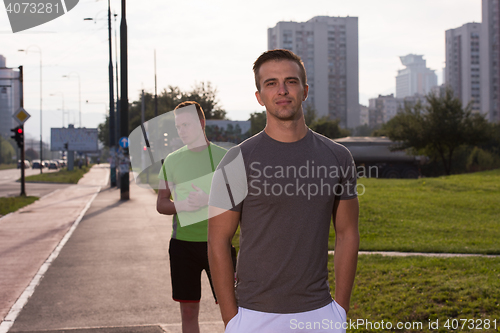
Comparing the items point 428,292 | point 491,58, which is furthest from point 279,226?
point 491,58

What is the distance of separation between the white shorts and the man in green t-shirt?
146 centimetres

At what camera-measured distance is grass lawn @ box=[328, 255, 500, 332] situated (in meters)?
4.92

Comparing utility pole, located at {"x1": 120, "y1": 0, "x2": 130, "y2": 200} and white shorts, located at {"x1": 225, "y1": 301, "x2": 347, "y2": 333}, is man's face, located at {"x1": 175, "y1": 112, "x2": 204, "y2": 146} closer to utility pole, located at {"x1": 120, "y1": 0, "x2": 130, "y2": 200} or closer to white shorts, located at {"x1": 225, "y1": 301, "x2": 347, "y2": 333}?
white shorts, located at {"x1": 225, "y1": 301, "x2": 347, "y2": 333}

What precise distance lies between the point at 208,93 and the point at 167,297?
42.9 meters

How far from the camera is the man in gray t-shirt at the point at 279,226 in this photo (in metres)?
2.25

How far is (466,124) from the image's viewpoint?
125 ft

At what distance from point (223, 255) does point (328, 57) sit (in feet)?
431

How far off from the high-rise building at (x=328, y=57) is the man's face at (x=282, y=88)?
121m

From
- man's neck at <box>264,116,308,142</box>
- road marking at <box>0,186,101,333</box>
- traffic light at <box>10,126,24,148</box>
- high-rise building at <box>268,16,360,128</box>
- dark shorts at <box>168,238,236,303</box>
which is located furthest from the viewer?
high-rise building at <box>268,16,360,128</box>

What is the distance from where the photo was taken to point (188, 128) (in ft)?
12.4

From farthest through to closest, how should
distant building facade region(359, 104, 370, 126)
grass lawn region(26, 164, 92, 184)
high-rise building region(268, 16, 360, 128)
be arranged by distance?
distant building facade region(359, 104, 370, 126) → high-rise building region(268, 16, 360, 128) → grass lawn region(26, 164, 92, 184)

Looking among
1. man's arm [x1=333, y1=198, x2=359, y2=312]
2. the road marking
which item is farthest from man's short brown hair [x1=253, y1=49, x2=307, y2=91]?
the road marking

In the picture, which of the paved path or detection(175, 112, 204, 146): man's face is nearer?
detection(175, 112, 204, 146): man's face

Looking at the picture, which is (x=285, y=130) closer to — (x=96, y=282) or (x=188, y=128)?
(x=188, y=128)
